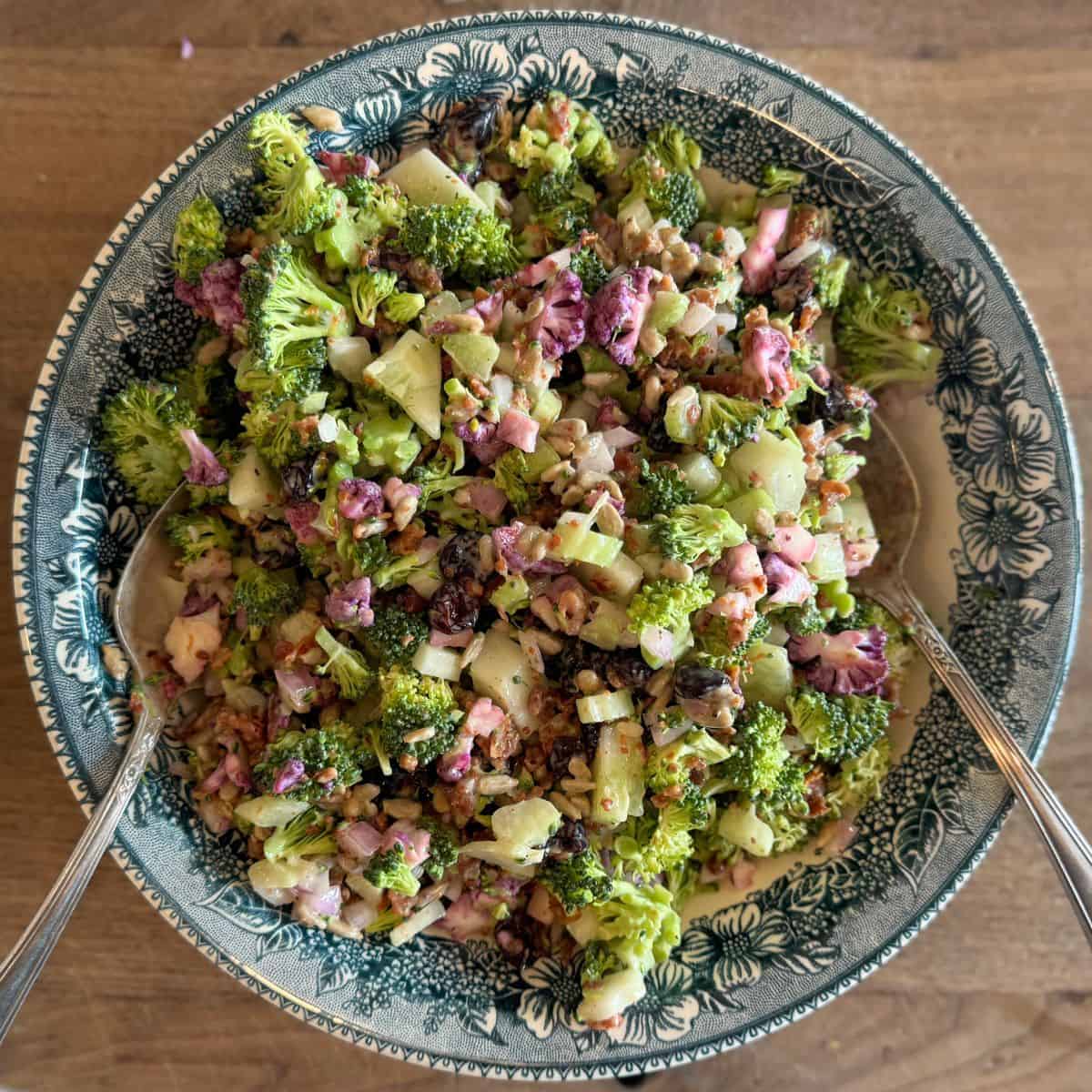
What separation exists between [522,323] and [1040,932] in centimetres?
252

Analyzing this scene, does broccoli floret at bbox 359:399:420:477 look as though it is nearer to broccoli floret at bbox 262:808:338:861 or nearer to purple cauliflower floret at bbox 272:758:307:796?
purple cauliflower floret at bbox 272:758:307:796

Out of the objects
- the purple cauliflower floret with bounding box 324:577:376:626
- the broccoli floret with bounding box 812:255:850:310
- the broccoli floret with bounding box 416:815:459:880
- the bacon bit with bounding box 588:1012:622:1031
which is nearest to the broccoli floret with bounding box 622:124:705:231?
the broccoli floret with bounding box 812:255:850:310

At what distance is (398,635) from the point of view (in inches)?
84.9

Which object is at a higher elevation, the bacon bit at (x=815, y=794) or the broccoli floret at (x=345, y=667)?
the broccoli floret at (x=345, y=667)

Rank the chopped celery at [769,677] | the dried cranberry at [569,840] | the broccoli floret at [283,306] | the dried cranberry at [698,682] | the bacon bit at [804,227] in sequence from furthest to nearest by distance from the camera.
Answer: the bacon bit at [804,227]
the chopped celery at [769,677]
the dried cranberry at [569,840]
the dried cranberry at [698,682]
the broccoli floret at [283,306]

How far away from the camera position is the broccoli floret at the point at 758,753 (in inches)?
86.9

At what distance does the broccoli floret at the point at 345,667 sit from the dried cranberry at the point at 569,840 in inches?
22.6

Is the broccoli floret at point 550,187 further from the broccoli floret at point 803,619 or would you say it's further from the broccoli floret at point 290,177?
the broccoli floret at point 803,619

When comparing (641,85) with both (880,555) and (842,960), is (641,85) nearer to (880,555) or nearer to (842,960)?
(880,555)

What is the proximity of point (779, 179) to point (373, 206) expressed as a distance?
1058mm

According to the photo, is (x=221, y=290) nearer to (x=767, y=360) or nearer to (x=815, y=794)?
(x=767, y=360)

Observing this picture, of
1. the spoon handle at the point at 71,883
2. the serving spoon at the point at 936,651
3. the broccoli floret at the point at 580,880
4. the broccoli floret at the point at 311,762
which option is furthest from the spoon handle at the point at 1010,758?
the spoon handle at the point at 71,883

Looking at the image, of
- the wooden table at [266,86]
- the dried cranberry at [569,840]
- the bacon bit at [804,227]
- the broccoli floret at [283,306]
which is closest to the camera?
the broccoli floret at [283,306]

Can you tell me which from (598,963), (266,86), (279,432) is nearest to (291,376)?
(279,432)
